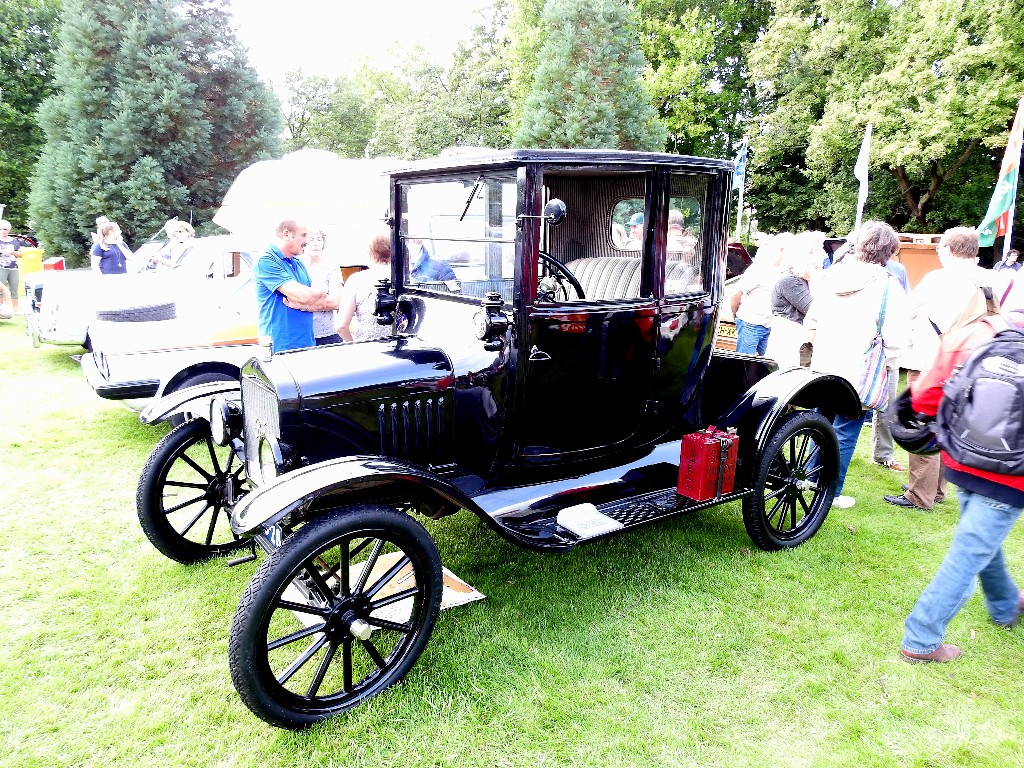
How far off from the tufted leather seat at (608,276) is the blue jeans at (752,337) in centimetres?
248

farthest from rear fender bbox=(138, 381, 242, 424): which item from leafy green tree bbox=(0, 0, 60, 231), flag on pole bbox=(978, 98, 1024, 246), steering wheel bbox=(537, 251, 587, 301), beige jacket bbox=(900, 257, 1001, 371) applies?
leafy green tree bbox=(0, 0, 60, 231)

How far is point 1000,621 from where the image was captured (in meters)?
3.22

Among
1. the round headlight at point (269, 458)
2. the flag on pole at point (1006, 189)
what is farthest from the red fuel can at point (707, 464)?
the flag on pole at point (1006, 189)

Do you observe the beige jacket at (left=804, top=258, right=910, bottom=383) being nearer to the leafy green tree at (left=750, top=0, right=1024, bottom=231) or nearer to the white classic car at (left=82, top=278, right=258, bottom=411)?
Answer: the white classic car at (left=82, top=278, right=258, bottom=411)

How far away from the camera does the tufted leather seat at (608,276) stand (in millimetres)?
3518

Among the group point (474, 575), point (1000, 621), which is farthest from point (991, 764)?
point (474, 575)

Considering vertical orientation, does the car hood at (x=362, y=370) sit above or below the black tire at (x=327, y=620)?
above

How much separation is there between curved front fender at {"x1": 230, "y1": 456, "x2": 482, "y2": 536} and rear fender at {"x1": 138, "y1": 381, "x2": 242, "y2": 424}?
1.15 metres

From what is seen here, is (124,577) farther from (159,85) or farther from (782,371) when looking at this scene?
(159,85)

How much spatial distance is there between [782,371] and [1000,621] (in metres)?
1.56

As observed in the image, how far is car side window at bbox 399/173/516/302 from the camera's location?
3143mm

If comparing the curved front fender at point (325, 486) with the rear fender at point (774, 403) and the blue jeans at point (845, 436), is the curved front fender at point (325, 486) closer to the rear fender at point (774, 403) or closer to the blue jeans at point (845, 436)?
the rear fender at point (774, 403)

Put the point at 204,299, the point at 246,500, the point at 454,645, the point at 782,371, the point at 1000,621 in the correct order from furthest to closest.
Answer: the point at 204,299, the point at 782,371, the point at 1000,621, the point at 454,645, the point at 246,500

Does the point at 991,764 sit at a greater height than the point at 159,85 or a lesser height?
lesser
